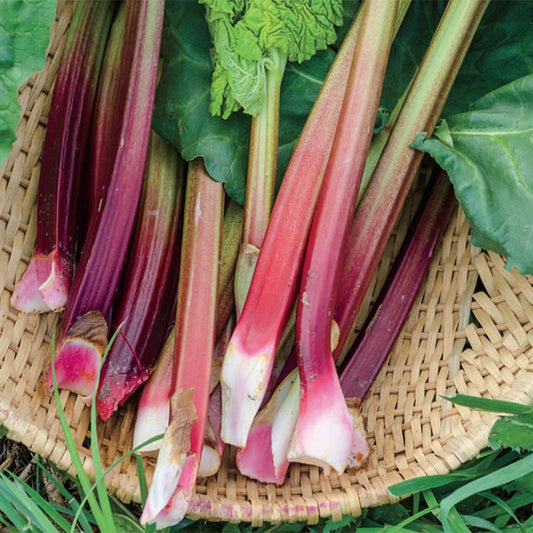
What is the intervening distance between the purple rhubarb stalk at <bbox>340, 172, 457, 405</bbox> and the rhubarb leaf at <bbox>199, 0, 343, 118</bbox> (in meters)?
0.43

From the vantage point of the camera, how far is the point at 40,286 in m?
1.42

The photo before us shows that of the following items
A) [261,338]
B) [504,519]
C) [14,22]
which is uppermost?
[14,22]

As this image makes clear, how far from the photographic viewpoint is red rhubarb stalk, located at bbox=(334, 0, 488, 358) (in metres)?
1.38

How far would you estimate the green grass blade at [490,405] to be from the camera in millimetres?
1275

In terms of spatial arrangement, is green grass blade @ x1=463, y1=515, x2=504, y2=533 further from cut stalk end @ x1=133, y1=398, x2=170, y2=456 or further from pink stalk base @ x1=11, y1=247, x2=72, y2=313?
pink stalk base @ x1=11, y1=247, x2=72, y2=313

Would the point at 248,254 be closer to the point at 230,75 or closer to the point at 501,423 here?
the point at 230,75

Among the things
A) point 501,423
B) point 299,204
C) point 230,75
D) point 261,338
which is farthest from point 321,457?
point 230,75

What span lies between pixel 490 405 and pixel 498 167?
1.36ft

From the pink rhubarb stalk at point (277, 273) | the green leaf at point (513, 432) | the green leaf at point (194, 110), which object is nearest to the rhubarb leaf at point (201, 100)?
the green leaf at point (194, 110)

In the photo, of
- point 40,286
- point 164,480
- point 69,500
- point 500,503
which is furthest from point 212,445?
point 500,503

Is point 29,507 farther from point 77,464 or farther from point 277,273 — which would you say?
point 277,273

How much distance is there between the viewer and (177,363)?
1.33m

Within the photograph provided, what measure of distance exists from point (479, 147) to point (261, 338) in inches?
20.7

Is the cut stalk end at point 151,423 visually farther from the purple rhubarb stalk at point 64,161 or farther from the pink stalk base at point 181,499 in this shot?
the purple rhubarb stalk at point 64,161
